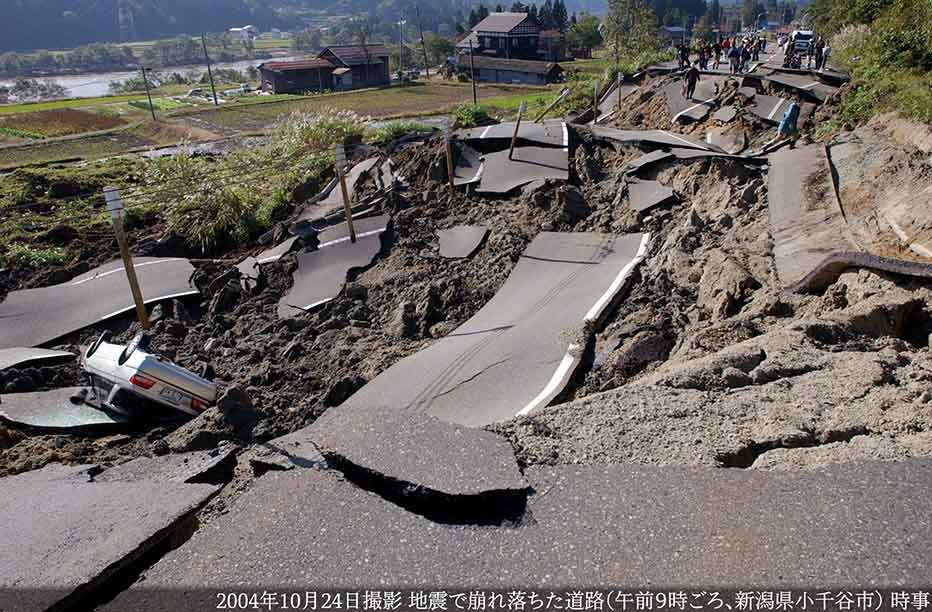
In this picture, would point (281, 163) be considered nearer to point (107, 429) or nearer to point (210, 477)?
point (107, 429)

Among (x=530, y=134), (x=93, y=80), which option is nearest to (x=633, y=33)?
(x=530, y=134)

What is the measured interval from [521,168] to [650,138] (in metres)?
3.23

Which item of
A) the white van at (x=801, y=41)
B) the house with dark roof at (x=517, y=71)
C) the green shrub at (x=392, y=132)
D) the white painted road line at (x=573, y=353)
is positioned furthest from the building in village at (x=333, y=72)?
the white painted road line at (x=573, y=353)

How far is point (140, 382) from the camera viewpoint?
267 inches

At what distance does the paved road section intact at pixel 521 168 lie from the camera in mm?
13820

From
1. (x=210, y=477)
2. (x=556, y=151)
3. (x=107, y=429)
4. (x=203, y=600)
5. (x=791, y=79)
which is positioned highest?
(x=791, y=79)

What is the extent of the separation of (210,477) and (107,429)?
2676 millimetres

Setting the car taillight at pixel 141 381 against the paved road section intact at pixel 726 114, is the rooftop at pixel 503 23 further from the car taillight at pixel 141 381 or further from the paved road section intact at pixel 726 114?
the car taillight at pixel 141 381

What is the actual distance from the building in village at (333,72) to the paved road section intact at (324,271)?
54633 millimetres

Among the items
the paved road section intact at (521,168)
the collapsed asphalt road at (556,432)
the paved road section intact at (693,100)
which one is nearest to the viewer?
the collapsed asphalt road at (556,432)

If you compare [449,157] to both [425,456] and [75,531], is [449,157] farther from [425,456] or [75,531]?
[75,531]

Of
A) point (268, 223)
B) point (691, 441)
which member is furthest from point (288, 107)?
point (691, 441)

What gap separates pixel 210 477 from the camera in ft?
17.6

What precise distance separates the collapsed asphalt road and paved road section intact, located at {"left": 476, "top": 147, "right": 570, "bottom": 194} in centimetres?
342
